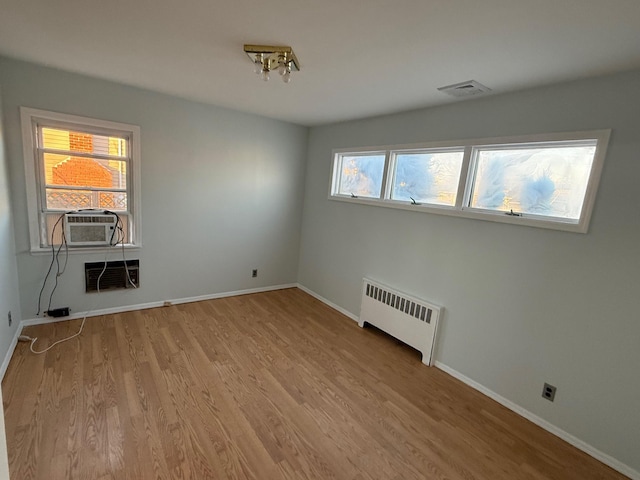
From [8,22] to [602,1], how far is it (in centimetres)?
315

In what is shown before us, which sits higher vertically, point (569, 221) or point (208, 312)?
point (569, 221)

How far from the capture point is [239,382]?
2363 mm

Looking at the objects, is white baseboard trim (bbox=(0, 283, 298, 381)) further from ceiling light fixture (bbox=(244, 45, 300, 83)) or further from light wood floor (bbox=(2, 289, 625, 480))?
ceiling light fixture (bbox=(244, 45, 300, 83))

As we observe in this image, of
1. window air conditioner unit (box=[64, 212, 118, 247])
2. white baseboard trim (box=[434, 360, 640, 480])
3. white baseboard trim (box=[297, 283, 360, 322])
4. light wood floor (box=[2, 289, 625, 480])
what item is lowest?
light wood floor (box=[2, 289, 625, 480])

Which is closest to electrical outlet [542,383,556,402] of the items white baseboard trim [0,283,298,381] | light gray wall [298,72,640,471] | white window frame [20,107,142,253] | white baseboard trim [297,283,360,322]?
light gray wall [298,72,640,471]

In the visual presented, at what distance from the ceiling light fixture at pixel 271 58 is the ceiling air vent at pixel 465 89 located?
1177 millimetres

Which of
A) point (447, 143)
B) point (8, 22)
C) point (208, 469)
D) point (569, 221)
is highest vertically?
point (8, 22)

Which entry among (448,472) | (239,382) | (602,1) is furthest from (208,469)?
(602,1)

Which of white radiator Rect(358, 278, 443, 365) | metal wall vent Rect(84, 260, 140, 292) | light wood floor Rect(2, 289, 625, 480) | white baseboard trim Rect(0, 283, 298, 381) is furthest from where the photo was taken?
metal wall vent Rect(84, 260, 140, 292)

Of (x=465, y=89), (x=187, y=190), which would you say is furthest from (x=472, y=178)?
(x=187, y=190)

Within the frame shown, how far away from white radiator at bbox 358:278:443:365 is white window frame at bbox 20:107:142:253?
2760 millimetres

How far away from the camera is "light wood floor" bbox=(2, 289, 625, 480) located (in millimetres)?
1686

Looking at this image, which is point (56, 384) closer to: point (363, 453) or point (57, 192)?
point (57, 192)

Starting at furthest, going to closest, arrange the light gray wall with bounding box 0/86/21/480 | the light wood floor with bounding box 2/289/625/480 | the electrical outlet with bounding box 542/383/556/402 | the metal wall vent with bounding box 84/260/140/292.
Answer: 1. the metal wall vent with bounding box 84/260/140/292
2. the light gray wall with bounding box 0/86/21/480
3. the electrical outlet with bounding box 542/383/556/402
4. the light wood floor with bounding box 2/289/625/480
